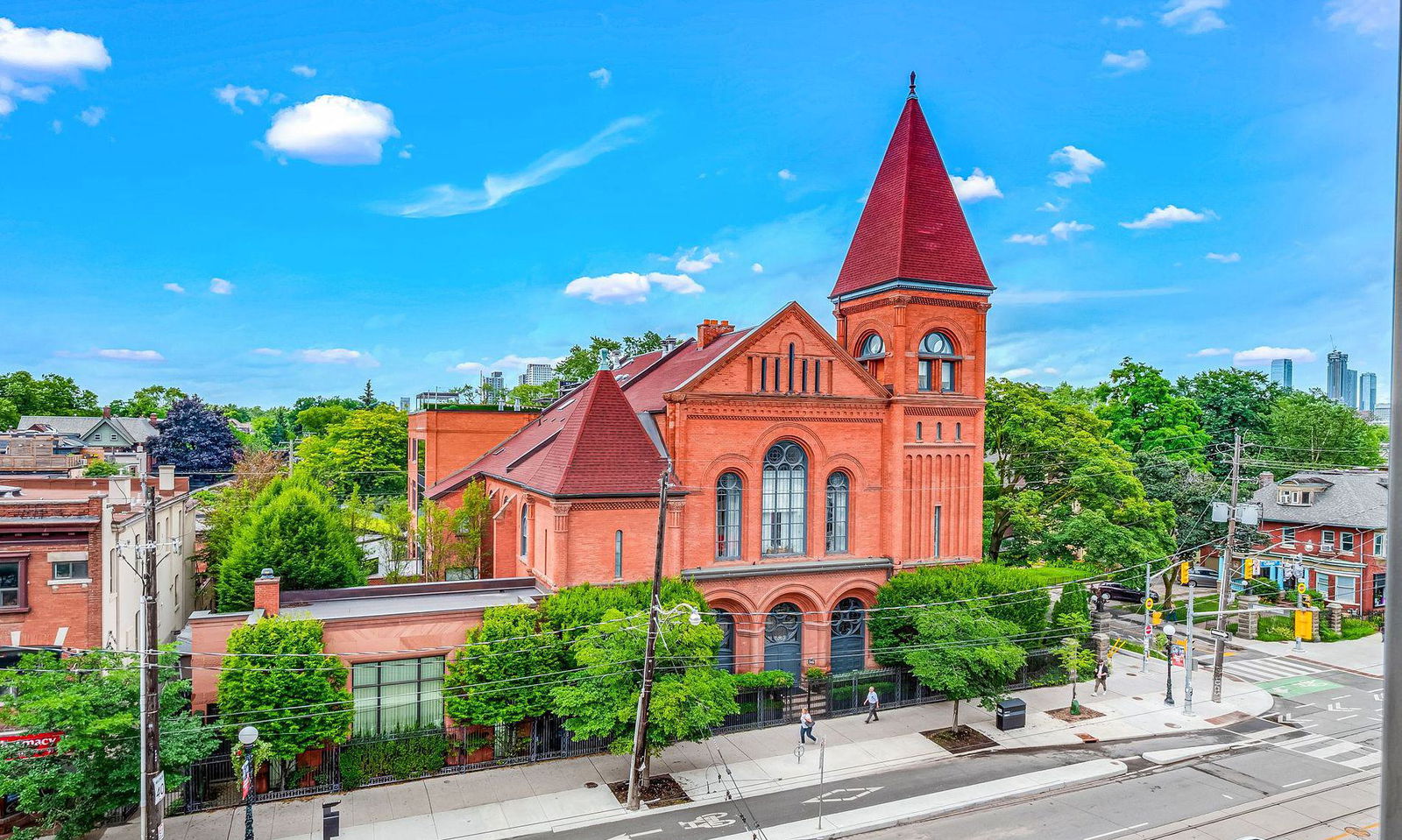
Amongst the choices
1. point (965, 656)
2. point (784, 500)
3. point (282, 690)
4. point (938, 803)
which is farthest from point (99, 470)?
point (938, 803)

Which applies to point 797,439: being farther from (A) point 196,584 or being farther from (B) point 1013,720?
(A) point 196,584

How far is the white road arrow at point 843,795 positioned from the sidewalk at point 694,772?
0.84 metres

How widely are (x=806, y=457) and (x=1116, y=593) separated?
2853 cm

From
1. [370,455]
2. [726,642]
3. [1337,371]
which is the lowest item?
[726,642]

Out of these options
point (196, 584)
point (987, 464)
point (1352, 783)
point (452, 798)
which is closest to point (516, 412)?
point (196, 584)

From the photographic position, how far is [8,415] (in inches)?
3430

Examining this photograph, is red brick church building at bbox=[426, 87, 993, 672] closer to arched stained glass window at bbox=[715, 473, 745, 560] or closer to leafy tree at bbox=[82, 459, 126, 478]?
arched stained glass window at bbox=[715, 473, 745, 560]

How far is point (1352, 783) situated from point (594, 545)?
80.5ft

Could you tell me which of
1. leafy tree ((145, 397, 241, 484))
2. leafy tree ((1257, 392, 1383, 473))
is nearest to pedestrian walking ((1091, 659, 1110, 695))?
leafy tree ((1257, 392, 1383, 473))

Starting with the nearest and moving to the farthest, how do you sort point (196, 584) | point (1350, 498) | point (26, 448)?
point (196, 584)
point (26, 448)
point (1350, 498)

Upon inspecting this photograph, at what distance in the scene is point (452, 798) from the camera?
2362cm

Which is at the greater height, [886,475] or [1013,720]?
[886,475]

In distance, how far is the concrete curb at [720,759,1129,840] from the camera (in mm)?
22312

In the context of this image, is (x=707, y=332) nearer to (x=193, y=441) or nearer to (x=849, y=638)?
(x=849, y=638)
